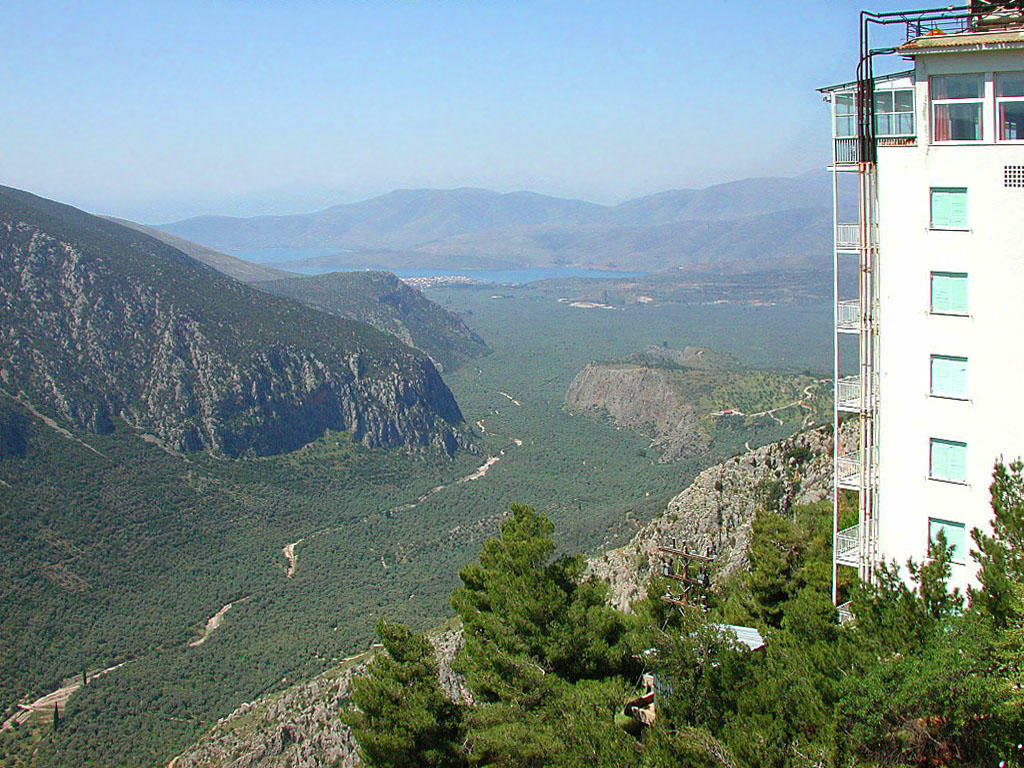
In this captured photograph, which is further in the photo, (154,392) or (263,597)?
(154,392)

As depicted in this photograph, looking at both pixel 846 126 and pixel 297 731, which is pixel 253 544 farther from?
pixel 846 126

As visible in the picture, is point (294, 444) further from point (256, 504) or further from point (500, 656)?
point (500, 656)

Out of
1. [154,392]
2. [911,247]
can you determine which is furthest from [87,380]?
[911,247]

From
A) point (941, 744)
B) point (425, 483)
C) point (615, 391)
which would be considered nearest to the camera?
point (941, 744)

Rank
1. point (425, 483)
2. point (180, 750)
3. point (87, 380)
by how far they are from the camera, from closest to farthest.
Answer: point (180, 750), point (87, 380), point (425, 483)

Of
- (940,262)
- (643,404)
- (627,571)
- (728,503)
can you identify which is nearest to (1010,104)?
(940,262)

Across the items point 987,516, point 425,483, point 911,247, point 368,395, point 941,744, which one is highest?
point 911,247

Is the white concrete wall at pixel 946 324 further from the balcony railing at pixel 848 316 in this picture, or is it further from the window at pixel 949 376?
the balcony railing at pixel 848 316
